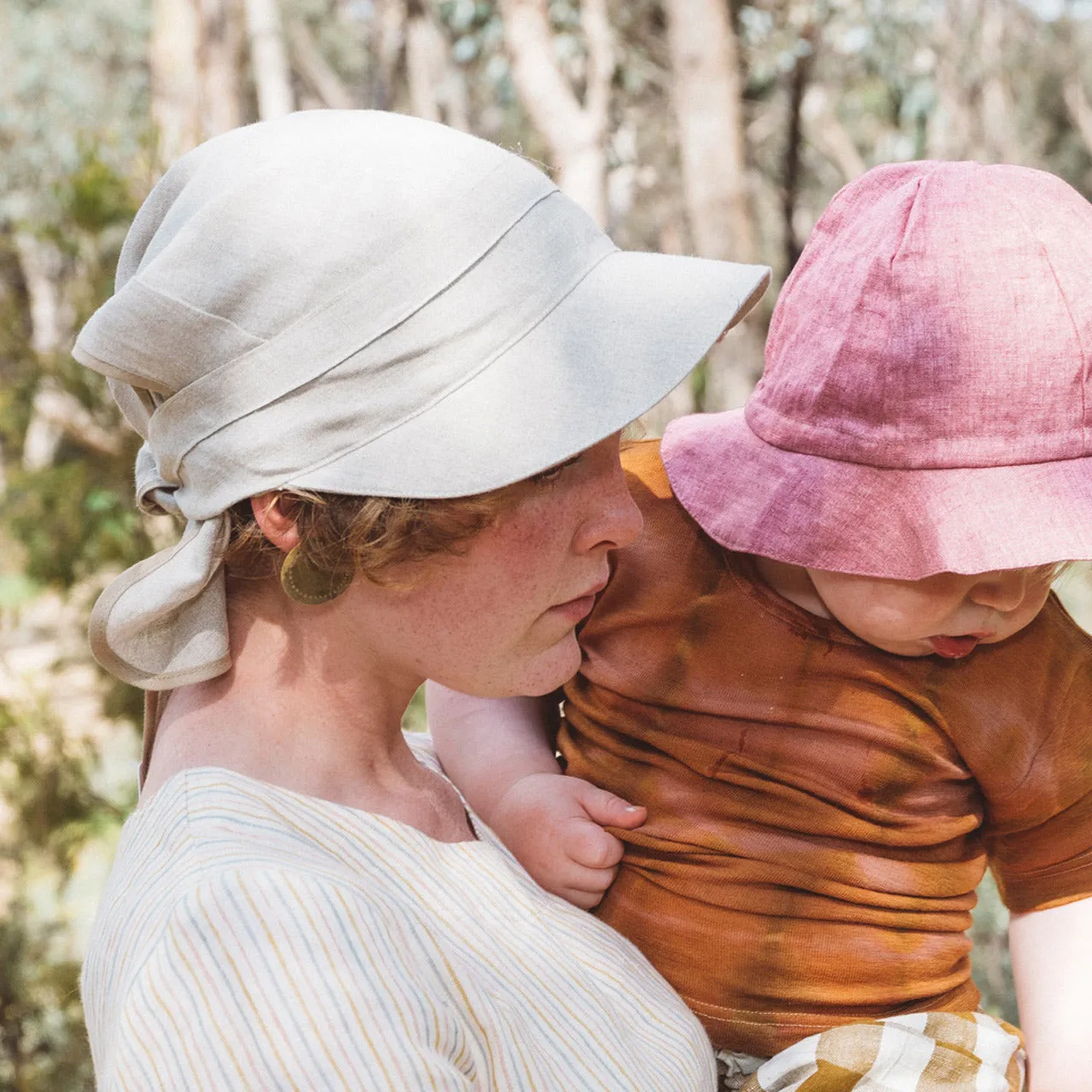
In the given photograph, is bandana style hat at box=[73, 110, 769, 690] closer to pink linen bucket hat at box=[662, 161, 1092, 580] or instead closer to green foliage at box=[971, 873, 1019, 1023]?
pink linen bucket hat at box=[662, 161, 1092, 580]

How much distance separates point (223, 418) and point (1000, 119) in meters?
15.4

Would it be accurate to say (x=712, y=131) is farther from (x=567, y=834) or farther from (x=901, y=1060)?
(x=901, y=1060)

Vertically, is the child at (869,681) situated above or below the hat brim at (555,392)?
below

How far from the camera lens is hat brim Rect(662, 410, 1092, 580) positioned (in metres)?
1.61

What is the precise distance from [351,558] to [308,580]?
7cm

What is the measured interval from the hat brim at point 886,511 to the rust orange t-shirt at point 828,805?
0.15 m

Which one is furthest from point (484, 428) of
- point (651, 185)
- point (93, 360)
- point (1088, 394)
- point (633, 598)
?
point (651, 185)

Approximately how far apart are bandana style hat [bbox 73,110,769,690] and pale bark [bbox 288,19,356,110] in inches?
637

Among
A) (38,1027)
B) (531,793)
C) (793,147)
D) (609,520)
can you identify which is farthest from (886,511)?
(793,147)

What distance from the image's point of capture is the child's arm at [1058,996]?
181 centimetres

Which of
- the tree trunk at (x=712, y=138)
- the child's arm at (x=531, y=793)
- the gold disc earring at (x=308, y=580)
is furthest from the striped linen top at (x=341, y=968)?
the tree trunk at (x=712, y=138)

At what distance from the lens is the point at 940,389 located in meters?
A: 1.64

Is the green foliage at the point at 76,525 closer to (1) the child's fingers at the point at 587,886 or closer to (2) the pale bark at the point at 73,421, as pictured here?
(2) the pale bark at the point at 73,421

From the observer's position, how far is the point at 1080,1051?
5.91 feet
